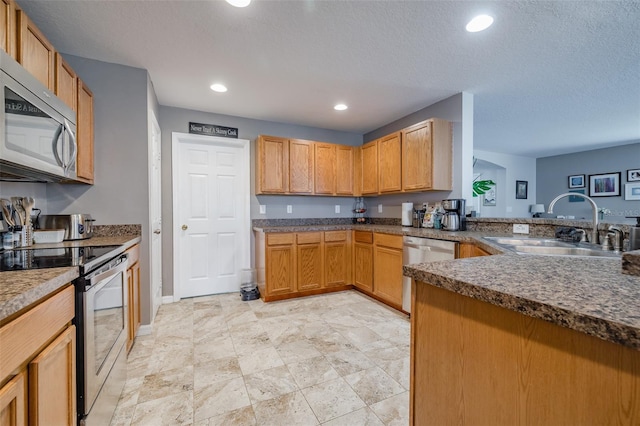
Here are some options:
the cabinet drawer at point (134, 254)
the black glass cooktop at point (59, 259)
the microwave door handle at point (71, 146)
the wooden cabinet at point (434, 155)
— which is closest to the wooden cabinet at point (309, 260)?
the wooden cabinet at point (434, 155)

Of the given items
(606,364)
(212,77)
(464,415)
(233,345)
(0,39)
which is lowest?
(233,345)

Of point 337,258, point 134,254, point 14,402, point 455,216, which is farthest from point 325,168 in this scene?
point 14,402

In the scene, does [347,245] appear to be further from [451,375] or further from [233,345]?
[451,375]

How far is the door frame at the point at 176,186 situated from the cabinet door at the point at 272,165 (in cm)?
19

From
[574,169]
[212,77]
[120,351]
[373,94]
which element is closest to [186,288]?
[120,351]

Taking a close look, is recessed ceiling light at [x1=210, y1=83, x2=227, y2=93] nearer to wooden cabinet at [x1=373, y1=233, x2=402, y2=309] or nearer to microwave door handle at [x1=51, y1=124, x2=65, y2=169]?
microwave door handle at [x1=51, y1=124, x2=65, y2=169]

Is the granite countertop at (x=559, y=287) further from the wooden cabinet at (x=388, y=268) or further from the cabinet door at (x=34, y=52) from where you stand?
the cabinet door at (x=34, y=52)

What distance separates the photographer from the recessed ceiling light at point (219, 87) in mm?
2756

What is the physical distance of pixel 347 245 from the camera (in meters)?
3.69

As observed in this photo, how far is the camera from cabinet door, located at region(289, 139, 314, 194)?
12.1 ft

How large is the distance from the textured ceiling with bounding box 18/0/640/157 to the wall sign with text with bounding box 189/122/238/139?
21 centimetres

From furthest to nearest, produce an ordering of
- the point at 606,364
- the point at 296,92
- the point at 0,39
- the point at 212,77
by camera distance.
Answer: the point at 296,92, the point at 212,77, the point at 0,39, the point at 606,364

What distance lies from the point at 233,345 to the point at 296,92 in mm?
2513

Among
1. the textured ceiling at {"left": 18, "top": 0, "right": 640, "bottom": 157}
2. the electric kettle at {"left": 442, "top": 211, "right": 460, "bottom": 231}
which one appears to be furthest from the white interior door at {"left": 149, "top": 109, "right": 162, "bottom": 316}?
the electric kettle at {"left": 442, "top": 211, "right": 460, "bottom": 231}
